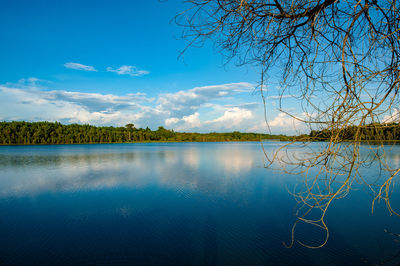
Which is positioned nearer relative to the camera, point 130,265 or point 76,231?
point 130,265

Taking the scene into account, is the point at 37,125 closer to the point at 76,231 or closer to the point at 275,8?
the point at 76,231

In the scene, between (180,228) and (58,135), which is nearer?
(180,228)

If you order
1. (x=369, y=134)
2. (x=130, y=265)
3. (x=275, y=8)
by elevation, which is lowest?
(x=130, y=265)

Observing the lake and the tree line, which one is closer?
the lake

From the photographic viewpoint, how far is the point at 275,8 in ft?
4.81

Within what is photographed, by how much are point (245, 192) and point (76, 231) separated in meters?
5.84

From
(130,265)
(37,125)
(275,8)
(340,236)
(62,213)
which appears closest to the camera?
(275,8)

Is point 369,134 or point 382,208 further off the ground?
point 369,134

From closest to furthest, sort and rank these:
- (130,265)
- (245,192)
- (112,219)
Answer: (130,265) → (112,219) → (245,192)

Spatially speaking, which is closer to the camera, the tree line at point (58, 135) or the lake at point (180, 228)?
the lake at point (180, 228)

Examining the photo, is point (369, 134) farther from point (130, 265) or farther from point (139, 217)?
point (139, 217)

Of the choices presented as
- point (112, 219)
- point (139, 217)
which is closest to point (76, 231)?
point (112, 219)

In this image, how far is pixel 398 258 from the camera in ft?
12.7

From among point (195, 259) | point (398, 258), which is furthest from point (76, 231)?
point (398, 258)
